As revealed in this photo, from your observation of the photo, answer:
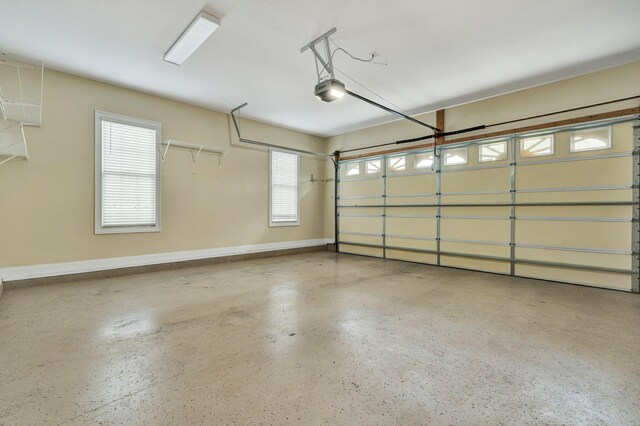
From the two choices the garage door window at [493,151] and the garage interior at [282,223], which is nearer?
the garage interior at [282,223]

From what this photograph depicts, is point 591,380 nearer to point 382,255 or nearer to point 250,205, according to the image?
point 382,255

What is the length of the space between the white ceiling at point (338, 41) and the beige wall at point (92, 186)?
0.45 metres

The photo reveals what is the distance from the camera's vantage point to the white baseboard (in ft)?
12.9

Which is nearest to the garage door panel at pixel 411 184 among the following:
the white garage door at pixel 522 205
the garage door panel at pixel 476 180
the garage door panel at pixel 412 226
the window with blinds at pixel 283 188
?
the white garage door at pixel 522 205

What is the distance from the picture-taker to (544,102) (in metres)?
4.58

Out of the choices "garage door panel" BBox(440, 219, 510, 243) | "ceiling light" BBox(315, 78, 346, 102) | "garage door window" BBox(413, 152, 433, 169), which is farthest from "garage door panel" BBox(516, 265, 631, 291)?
"ceiling light" BBox(315, 78, 346, 102)

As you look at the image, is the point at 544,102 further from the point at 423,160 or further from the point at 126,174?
the point at 126,174

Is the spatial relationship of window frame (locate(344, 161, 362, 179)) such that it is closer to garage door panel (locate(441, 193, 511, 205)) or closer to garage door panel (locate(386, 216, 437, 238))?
garage door panel (locate(386, 216, 437, 238))

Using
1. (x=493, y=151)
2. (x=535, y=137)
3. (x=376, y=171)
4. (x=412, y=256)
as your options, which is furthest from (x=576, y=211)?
(x=376, y=171)

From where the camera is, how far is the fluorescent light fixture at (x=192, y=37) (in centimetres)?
297

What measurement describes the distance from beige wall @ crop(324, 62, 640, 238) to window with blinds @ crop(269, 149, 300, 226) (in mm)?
2589

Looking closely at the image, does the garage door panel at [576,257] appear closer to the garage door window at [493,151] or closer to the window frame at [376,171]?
the garage door window at [493,151]

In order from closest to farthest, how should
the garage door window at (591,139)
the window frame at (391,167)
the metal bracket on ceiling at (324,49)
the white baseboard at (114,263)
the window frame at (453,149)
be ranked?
the metal bracket on ceiling at (324,49) < the white baseboard at (114,263) < the garage door window at (591,139) < the window frame at (453,149) < the window frame at (391,167)

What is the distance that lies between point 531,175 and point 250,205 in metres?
5.49
